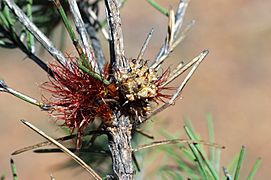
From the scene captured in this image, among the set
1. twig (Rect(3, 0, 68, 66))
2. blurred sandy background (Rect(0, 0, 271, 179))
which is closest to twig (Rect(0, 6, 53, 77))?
twig (Rect(3, 0, 68, 66))

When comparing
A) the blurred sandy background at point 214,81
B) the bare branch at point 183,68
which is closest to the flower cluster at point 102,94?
the bare branch at point 183,68

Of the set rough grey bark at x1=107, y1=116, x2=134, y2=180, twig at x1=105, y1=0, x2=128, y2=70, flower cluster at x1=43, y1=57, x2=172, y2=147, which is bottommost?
rough grey bark at x1=107, y1=116, x2=134, y2=180

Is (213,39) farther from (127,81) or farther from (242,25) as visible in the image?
(127,81)

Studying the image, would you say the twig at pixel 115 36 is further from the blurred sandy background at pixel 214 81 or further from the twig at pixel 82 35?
the blurred sandy background at pixel 214 81

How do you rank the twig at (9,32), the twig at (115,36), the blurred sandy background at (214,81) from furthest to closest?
the blurred sandy background at (214,81) < the twig at (9,32) < the twig at (115,36)

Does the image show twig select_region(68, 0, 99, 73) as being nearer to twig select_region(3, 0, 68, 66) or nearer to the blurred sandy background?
twig select_region(3, 0, 68, 66)

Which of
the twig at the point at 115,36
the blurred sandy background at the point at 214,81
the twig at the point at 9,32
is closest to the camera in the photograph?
the twig at the point at 115,36

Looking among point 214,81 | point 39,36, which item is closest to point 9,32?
point 39,36

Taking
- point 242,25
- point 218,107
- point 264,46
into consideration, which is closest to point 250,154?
point 218,107
